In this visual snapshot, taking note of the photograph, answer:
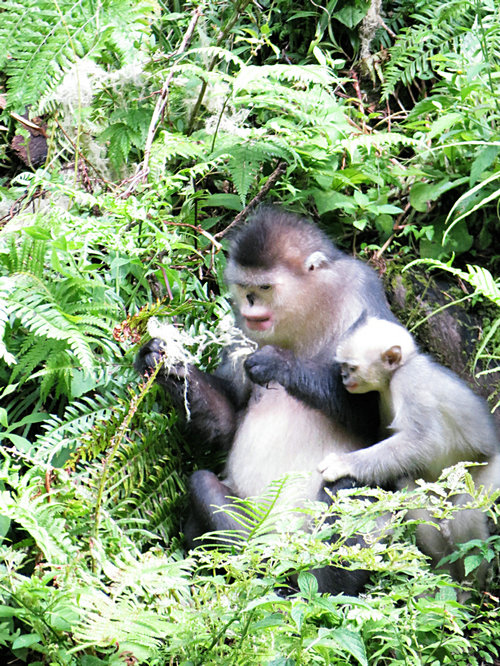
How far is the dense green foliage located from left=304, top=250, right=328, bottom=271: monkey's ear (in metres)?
0.55

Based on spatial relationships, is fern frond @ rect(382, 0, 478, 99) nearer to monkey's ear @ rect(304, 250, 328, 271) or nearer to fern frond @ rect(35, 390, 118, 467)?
monkey's ear @ rect(304, 250, 328, 271)

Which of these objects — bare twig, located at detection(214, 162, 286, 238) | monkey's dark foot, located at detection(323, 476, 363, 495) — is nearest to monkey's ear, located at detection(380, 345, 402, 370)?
monkey's dark foot, located at detection(323, 476, 363, 495)

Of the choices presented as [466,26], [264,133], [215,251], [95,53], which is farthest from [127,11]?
[466,26]

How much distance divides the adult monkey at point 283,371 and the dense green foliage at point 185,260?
0.62 ft

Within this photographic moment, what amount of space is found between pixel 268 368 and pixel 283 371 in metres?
0.07

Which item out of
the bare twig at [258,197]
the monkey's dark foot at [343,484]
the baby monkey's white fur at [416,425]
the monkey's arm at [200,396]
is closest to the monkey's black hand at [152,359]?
the monkey's arm at [200,396]

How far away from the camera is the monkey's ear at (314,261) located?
4.21 m

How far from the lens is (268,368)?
399 centimetres

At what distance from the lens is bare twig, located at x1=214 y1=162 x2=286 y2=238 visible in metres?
5.09

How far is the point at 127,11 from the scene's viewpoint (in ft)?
14.8

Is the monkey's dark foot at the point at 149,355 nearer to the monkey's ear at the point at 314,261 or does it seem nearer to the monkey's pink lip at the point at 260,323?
the monkey's pink lip at the point at 260,323

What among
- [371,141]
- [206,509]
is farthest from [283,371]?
[371,141]

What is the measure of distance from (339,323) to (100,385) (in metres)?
1.24

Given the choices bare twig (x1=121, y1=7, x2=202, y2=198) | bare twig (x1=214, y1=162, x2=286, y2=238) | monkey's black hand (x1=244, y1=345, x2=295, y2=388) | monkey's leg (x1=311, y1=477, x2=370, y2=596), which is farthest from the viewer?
bare twig (x1=214, y1=162, x2=286, y2=238)
